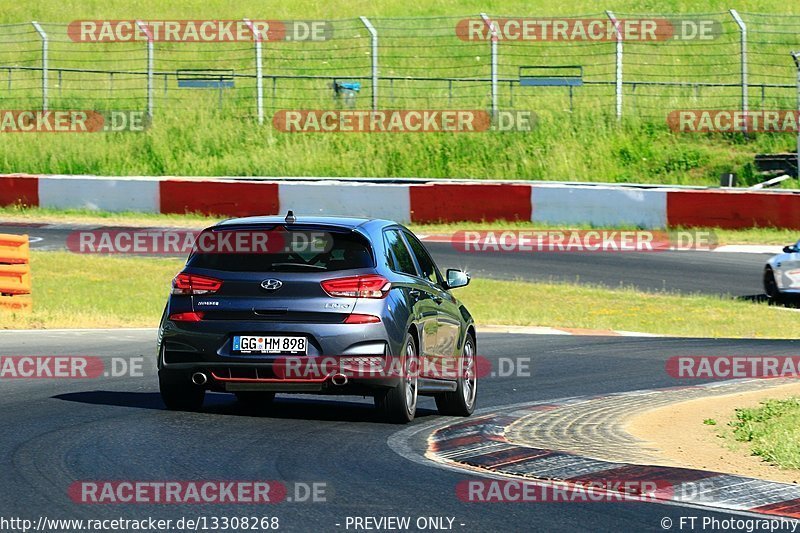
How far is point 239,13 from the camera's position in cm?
5291

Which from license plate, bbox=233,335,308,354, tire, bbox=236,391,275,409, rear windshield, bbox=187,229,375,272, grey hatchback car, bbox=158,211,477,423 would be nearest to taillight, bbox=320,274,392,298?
grey hatchback car, bbox=158,211,477,423

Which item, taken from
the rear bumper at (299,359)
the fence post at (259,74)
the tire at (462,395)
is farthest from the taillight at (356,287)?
the fence post at (259,74)

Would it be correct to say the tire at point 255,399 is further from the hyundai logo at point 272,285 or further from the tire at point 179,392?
the hyundai logo at point 272,285

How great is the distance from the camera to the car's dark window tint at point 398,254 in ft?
34.6

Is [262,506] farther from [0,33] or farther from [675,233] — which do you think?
[0,33]

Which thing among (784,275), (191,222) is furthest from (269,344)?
(191,222)

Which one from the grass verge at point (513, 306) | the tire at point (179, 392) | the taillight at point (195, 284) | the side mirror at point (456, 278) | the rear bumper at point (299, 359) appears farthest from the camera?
the grass verge at point (513, 306)

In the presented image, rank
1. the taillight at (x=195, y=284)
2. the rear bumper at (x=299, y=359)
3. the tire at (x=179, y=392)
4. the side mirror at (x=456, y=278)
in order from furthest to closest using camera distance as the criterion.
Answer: the side mirror at (x=456, y=278)
the tire at (x=179, y=392)
the taillight at (x=195, y=284)
the rear bumper at (x=299, y=359)

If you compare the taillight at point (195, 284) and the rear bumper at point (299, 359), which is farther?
the taillight at point (195, 284)

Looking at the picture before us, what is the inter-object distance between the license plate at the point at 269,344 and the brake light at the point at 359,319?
0.32m

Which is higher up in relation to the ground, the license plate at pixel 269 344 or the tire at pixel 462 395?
the license plate at pixel 269 344

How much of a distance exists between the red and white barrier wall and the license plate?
18.8 meters

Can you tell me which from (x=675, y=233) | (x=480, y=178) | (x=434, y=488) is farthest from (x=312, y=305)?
(x=480, y=178)

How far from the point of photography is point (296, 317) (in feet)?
32.4
